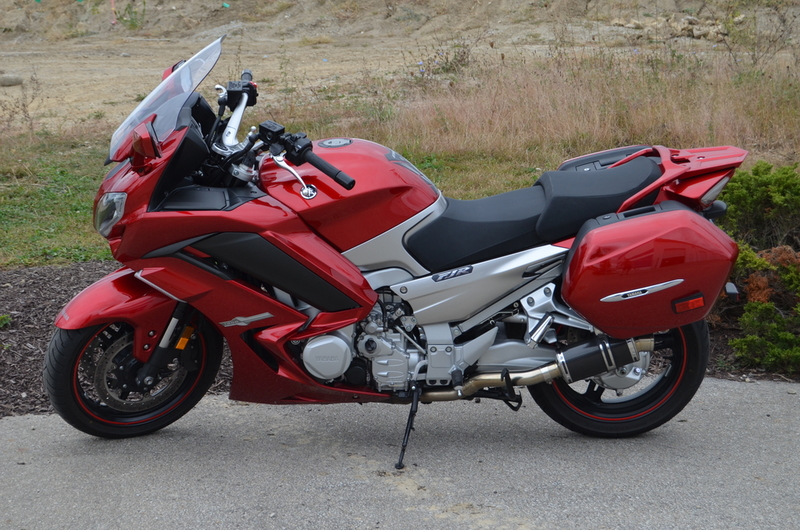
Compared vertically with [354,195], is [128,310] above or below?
below

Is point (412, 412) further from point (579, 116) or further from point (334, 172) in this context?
point (579, 116)

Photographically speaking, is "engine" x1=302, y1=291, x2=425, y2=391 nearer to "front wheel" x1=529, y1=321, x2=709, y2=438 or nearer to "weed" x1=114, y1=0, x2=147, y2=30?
"front wheel" x1=529, y1=321, x2=709, y2=438

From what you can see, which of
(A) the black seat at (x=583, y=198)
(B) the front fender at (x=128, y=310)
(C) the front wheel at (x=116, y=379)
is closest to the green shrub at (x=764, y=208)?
(A) the black seat at (x=583, y=198)

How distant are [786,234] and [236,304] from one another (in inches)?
142

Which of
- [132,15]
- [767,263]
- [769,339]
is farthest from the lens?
[132,15]

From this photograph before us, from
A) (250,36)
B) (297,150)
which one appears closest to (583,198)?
(297,150)

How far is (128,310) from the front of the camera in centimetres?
333

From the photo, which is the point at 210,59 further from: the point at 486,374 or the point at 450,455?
the point at 450,455

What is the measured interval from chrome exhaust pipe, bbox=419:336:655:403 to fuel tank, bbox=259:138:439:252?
30.5 inches

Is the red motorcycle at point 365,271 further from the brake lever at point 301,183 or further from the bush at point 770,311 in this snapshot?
the bush at point 770,311

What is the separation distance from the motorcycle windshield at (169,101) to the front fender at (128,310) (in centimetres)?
58

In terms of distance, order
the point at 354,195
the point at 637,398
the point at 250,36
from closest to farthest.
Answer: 1. the point at 354,195
2. the point at 637,398
3. the point at 250,36

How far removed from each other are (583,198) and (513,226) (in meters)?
0.31

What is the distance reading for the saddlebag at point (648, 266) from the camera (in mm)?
3129
